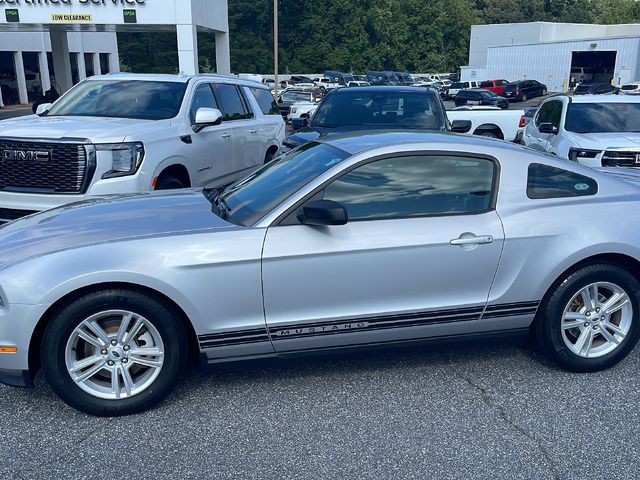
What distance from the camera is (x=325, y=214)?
344 cm

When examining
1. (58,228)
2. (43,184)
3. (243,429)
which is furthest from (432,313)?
(43,184)

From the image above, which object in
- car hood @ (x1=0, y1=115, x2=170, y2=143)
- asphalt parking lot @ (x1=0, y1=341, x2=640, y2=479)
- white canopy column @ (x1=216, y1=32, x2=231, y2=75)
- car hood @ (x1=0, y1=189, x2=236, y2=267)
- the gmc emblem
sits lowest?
asphalt parking lot @ (x1=0, y1=341, x2=640, y2=479)

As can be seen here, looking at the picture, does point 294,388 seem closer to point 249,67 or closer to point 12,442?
point 12,442

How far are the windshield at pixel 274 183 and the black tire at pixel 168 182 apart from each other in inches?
92.8

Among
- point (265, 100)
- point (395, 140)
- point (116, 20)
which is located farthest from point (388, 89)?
point (116, 20)

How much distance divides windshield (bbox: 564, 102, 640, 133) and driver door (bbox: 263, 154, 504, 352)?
6.60 m

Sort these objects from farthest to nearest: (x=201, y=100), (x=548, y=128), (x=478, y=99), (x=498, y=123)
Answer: (x=478, y=99), (x=498, y=123), (x=548, y=128), (x=201, y=100)

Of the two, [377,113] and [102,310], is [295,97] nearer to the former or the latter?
[377,113]

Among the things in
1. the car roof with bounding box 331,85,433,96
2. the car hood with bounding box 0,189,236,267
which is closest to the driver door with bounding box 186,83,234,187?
the car roof with bounding box 331,85,433,96

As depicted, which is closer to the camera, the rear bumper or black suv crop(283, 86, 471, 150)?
the rear bumper

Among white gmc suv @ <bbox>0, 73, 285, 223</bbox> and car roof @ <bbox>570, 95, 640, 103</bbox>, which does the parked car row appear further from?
car roof @ <bbox>570, 95, 640, 103</bbox>

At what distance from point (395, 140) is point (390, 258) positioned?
0.87m

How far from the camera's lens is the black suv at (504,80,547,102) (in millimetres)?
47062

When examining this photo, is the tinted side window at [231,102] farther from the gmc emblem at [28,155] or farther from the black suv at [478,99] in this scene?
the black suv at [478,99]
